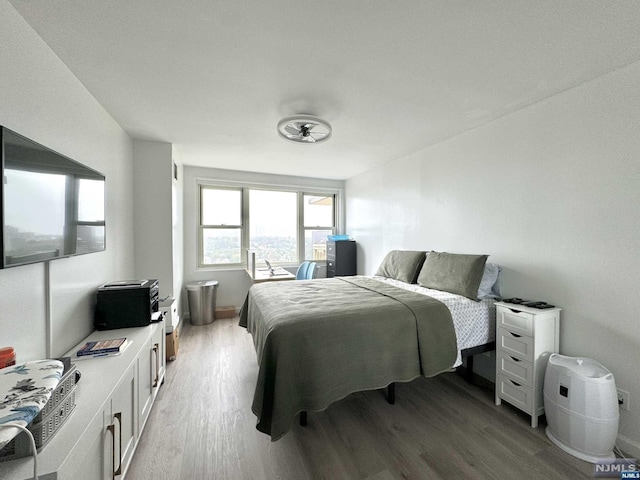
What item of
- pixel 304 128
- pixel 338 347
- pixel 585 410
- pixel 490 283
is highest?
pixel 304 128

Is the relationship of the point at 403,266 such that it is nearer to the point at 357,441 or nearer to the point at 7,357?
the point at 357,441

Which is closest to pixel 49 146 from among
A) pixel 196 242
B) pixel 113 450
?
pixel 113 450

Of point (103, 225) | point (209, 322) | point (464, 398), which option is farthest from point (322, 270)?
point (103, 225)

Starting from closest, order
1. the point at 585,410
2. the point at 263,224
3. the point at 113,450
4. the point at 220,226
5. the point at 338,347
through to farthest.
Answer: the point at 113,450
the point at 585,410
the point at 338,347
the point at 220,226
the point at 263,224

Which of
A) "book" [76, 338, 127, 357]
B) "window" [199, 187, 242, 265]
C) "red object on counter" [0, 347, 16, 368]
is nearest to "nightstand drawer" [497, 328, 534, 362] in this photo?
"book" [76, 338, 127, 357]

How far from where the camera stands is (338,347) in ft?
5.81

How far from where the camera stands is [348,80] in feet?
6.21

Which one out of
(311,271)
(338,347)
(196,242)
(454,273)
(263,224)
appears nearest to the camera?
(338,347)

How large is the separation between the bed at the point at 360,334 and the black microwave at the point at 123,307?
899 mm

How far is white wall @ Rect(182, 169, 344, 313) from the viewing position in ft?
14.4

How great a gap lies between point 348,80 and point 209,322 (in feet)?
12.7

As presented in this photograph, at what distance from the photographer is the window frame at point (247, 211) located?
455cm

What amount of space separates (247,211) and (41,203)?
3551 millimetres

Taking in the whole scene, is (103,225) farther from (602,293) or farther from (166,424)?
(602,293)
